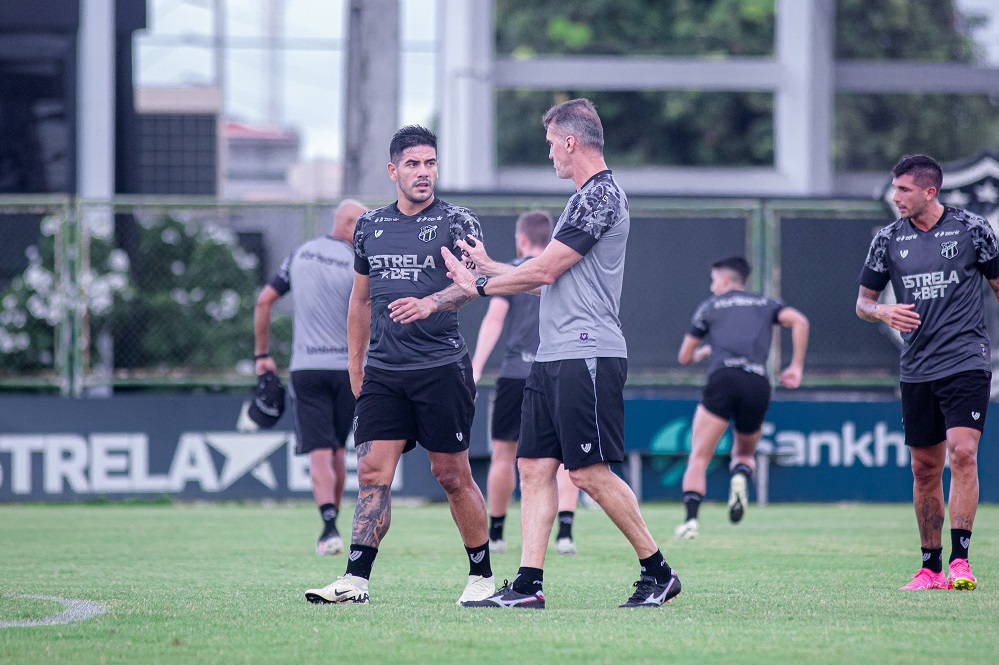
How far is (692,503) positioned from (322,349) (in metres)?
3.32

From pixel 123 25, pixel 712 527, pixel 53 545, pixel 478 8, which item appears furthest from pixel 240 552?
pixel 478 8

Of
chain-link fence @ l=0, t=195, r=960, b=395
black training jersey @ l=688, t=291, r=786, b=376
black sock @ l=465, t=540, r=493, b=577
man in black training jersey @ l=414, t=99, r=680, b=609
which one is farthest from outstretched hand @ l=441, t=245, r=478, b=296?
chain-link fence @ l=0, t=195, r=960, b=395

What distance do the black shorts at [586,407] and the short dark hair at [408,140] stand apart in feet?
4.00

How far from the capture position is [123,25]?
771 inches

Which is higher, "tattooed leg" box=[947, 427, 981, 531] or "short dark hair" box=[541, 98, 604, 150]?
"short dark hair" box=[541, 98, 604, 150]

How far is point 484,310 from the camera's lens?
15281 mm

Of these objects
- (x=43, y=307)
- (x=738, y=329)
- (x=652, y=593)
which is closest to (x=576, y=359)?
(x=652, y=593)

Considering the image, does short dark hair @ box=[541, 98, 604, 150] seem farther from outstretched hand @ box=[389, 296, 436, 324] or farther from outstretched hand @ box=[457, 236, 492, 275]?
outstretched hand @ box=[389, 296, 436, 324]

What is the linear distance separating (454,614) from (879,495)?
10050 millimetres

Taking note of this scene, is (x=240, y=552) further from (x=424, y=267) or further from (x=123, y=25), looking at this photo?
(x=123, y=25)

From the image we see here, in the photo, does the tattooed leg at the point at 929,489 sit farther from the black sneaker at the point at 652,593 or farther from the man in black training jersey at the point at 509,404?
the man in black training jersey at the point at 509,404

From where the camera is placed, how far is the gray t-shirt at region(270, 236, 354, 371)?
391 inches

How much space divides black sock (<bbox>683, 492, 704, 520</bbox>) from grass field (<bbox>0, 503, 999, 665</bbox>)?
25 centimetres

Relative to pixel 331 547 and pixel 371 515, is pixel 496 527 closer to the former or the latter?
A: pixel 331 547
